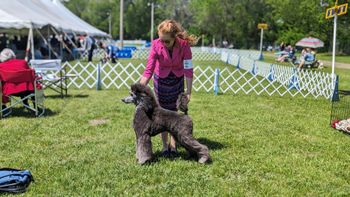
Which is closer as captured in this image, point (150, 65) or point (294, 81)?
point (150, 65)

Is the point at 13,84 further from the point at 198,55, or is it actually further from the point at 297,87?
the point at 198,55

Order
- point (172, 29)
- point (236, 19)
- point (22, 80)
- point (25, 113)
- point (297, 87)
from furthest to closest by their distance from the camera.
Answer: point (236, 19), point (297, 87), point (25, 113), point (22, 80), point (172, 29)

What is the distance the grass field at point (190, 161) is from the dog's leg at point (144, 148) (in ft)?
0.36

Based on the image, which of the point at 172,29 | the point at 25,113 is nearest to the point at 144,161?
the point at 172,29

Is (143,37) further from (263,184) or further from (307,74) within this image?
(263,184)

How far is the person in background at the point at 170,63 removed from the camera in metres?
4.64

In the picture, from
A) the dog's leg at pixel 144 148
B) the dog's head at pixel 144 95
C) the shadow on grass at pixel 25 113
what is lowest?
the shadow on grass at pixel 25 113

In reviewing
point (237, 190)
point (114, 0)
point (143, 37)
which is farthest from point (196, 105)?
point (114, 0)

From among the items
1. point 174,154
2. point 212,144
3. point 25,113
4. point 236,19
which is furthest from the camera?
point 236,19

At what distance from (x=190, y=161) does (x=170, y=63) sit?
49.4 inches

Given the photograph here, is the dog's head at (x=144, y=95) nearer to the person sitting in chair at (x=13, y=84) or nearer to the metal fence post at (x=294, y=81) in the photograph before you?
the person sitting in chair at (x=13, y=84)

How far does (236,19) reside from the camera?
62.9 meters

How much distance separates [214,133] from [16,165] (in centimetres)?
316

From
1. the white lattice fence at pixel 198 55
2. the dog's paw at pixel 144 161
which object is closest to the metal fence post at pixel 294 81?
the dog's paw at pixel 144 161
